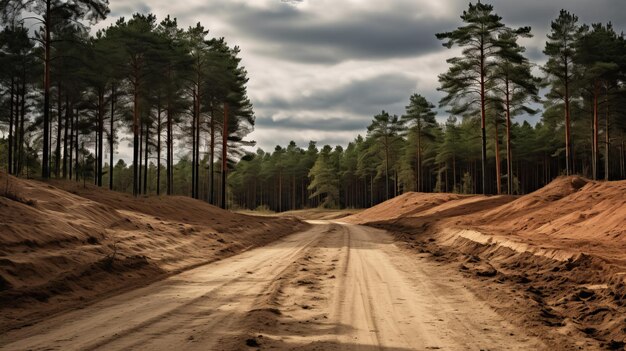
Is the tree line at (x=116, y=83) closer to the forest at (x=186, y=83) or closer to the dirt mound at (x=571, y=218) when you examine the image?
the forest at (x=186, y=83)

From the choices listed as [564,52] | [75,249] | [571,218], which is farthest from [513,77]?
[75,249]

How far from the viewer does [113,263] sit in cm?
1090

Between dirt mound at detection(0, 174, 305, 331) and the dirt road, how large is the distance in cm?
102

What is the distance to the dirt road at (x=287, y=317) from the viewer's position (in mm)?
5527

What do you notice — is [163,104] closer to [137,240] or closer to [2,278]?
[137,240]

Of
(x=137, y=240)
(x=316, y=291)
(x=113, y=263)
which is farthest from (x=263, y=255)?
(x=316, y=291)

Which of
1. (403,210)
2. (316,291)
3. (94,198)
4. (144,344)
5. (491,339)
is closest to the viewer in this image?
(144,344)

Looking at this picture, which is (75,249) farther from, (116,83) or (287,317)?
(116,83)

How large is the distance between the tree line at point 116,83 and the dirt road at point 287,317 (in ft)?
64.7

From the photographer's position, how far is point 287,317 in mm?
6801

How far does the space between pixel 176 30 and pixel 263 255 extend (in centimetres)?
3123

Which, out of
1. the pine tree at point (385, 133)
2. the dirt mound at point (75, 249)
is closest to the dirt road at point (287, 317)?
the dirt mound at point (75, 249)

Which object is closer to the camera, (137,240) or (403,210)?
(137,240)

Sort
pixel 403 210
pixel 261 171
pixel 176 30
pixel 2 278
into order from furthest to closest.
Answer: pixel 261 171
pixel 403 210
pixel 176 30
pixel 2 278
